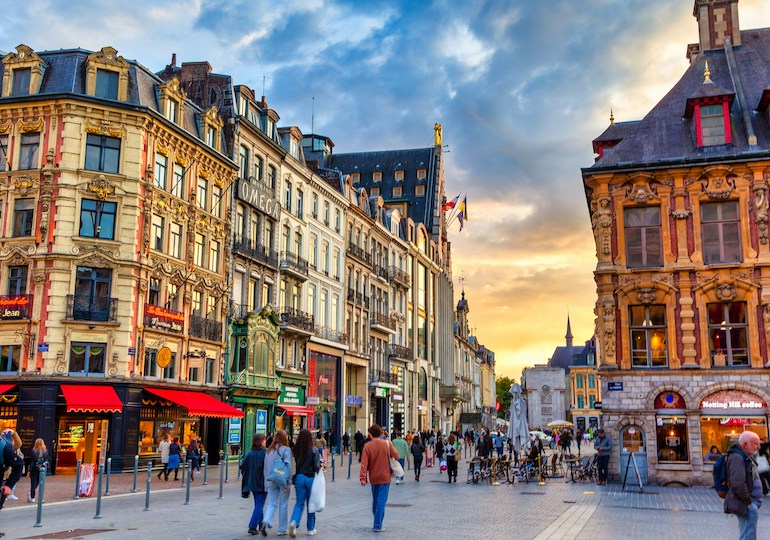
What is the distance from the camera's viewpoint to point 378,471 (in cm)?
1389

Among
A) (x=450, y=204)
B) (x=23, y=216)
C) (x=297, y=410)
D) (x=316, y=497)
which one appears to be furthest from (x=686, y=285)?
(x=450, y=204)

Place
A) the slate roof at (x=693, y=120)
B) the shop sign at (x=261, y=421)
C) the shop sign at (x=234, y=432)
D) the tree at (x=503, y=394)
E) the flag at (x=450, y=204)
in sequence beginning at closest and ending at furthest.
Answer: the slate roof at (x=693, y=120) < the shop sign at (x=234, y=432) < the shop sign at (x=261, y=421) < the flag at (x=450, y=204) < the tree at (x=503, y=394)

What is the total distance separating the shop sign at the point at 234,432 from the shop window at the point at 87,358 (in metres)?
8.47

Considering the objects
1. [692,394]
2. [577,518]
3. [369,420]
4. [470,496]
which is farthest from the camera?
[369,420]

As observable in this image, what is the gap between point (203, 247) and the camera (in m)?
37.2

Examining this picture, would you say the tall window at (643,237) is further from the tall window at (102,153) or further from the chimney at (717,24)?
the tall window at (102,153)

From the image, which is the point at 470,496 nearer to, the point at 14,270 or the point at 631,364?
the point at 631,364

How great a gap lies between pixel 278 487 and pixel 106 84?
24.9m

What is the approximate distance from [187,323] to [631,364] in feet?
62.2

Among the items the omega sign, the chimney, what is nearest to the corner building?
the chimney

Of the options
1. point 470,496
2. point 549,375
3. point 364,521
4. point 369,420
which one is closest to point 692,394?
point 470,496

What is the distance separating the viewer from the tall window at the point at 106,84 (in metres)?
32.8

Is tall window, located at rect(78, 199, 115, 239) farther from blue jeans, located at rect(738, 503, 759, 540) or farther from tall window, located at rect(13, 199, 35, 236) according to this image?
blue jeans, located at rect(738, 503, 759, 540)

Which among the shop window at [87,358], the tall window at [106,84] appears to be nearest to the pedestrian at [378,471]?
the shop window at [87,358]
